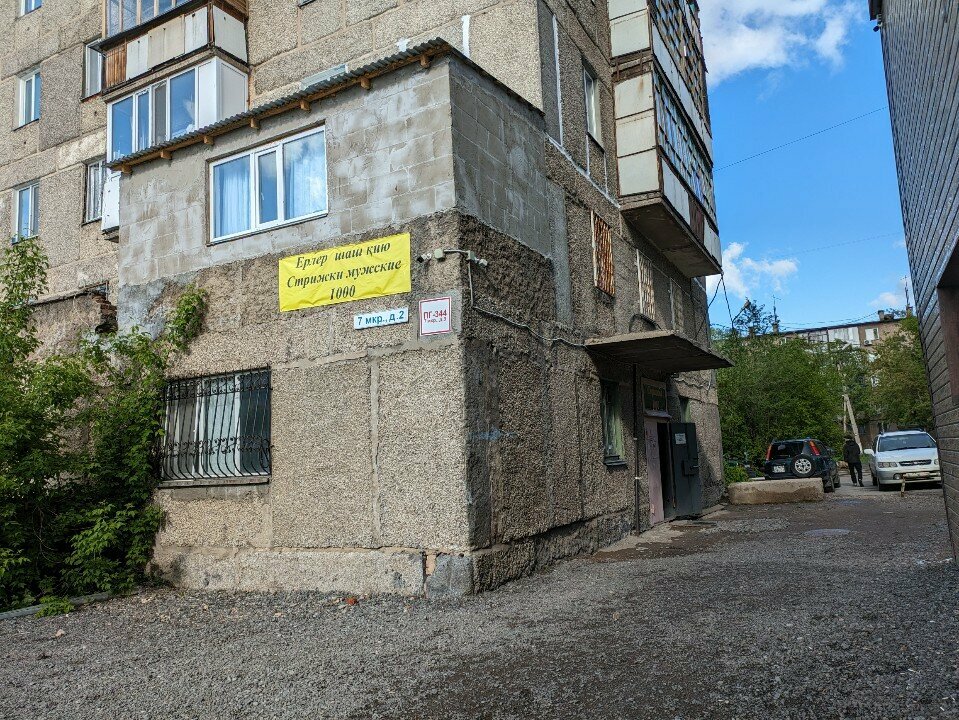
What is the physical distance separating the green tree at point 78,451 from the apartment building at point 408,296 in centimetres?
36

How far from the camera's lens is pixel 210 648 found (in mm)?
6105

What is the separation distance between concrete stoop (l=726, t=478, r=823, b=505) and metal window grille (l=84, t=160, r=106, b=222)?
16276 mm

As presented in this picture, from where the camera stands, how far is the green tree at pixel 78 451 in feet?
27.5

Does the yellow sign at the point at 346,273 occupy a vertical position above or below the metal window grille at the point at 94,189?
below

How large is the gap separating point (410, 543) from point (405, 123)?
180 inches

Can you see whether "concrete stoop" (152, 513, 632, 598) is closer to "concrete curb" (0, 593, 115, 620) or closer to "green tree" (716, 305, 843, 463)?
"concrete curb" (0, 593, 115, 620)

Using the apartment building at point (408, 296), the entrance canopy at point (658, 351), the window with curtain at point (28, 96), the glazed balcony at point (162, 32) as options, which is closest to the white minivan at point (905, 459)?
the entrance canopy at point (658, 351)

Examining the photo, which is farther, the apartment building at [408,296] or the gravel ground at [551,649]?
the apartment building at [408,296]

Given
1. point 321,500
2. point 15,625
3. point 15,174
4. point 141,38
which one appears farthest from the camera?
point 15,174

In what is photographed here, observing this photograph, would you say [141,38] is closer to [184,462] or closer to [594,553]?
[184,462]

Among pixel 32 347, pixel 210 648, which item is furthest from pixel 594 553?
pixel 32 347

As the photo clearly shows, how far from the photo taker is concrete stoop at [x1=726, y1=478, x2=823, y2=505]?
17359mm

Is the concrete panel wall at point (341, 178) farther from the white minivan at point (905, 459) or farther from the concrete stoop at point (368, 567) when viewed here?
the white minivan at point (905, 459)

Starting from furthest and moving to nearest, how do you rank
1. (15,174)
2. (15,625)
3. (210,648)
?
(15,174) < (15,625) < (210,648)
